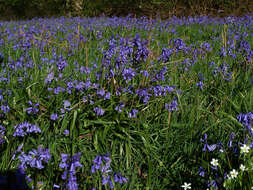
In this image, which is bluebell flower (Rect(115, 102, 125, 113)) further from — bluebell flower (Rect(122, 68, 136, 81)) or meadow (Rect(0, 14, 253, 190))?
bluebell flower (Rect(122, 68, 136, 81))

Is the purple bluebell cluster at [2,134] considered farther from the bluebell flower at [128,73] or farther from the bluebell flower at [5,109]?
the bluebell flower at [128,73]

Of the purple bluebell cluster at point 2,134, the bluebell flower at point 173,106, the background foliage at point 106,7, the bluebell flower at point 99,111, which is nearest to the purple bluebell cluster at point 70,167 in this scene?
the purple bluebell cluster at point 2,134

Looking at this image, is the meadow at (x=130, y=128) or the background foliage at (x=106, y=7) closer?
the meadow at (x=130, y=128)

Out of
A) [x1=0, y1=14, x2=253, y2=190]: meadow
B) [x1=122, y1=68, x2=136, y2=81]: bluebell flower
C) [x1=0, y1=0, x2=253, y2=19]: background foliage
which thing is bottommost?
[x1=0, y1=14, x2=253, y2=190]: meadow

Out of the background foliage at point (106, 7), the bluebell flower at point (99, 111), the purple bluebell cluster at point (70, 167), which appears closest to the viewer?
the purple bluebell cluster at point (70, 167)

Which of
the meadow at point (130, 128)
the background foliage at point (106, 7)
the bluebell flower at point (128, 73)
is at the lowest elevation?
the meadow at point (130, 128)

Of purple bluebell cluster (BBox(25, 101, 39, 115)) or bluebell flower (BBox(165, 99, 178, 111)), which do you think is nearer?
purple bluebell cluster (BBox(25, 101, 39, 115))

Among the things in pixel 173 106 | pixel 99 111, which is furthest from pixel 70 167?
pixel 173 106

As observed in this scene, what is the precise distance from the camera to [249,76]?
307 cm

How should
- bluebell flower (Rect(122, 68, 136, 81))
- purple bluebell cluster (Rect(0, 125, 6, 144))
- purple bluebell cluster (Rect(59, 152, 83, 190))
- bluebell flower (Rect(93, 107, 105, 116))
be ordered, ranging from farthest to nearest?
bluebell flower (Rect(122, 68, 136, 81)) → bluebell flower (Rect(93, 107, 105, 116)) → purple bluebell cluster (Rect(0, 125, 6, 144)) → purple bluebell cluster (Rect(59, 152, 83, 190))

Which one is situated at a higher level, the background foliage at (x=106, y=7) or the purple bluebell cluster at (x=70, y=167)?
the background foliage at (x=106, y=7)

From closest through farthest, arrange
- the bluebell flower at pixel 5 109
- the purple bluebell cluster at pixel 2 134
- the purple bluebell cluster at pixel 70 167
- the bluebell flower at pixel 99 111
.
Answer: the purple bluebell cluster at pixel 70 167 → the purple bluebell cluster at pixel 2 134 → the bluebell flower at pixel 5 109 → the bluebell flower at pixel 99 111

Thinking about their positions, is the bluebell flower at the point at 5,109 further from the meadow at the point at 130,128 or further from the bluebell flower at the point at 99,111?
the bluebell flower at the point at 99,111

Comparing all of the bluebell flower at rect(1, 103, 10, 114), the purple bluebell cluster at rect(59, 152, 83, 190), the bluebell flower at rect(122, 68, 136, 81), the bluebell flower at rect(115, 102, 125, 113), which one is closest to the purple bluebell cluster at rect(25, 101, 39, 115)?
the bluebell flower at rect(1, 103, 10, 114)
